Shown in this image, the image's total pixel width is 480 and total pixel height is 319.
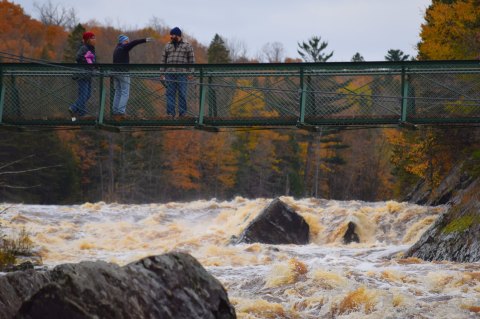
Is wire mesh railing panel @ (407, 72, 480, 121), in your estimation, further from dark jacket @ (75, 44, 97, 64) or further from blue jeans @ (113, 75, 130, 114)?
dark jacket @ (75, 44, 97, 64)

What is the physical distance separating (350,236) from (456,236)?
272 inches

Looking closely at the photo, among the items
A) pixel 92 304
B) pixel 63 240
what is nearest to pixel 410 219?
pixel 63 240

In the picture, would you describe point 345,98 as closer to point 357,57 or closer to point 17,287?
point 17,287

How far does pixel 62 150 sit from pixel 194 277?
41.5m

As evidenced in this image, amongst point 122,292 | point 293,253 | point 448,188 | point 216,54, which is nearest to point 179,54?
Answer: point 122,292

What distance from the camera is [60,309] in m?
9.97

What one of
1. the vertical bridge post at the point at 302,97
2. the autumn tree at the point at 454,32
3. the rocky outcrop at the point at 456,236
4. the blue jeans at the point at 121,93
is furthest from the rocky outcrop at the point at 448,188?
the blue jeans at the point at 121,93

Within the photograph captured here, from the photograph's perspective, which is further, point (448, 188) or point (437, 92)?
point (448, 188)

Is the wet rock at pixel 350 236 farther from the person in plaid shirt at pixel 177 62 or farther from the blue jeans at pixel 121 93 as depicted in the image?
the blue jeans at pixel 121 93

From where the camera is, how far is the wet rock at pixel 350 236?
83.9 ft

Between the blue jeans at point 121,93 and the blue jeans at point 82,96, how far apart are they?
485mm

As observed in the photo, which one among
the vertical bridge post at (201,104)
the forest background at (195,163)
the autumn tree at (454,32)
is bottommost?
the forest background at (195,163)

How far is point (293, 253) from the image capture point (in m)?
23.0

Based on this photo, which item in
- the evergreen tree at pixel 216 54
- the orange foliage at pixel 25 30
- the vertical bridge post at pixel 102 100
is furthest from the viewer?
the orange foliage at pixel 25 30
